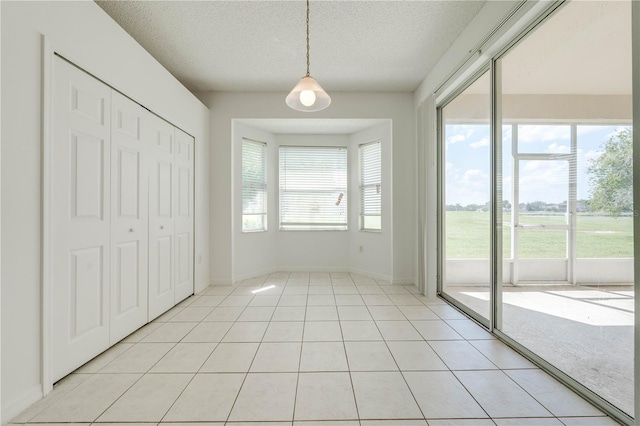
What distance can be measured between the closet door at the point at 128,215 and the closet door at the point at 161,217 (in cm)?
9

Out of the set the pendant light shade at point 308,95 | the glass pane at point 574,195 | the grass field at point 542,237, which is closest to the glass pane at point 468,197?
the grass field at point 542,237

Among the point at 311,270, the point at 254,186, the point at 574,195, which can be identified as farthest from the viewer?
the point at 311,270

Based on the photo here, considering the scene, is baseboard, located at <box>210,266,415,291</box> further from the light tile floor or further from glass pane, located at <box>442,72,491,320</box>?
the light tile floor

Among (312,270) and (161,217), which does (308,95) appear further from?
(312,270)

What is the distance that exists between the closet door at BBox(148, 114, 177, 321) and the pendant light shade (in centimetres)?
162

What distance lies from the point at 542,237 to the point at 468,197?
3.62 ft

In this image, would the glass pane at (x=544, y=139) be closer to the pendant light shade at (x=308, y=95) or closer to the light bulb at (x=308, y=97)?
the pendant light shade at (x=308, y=95)

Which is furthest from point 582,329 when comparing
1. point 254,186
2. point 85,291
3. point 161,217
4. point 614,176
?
point 254,186

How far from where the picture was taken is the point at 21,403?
5.05 feet

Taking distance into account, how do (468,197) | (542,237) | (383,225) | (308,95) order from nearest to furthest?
1. (542,237)
2. (308,95)
3. (468,197)
4. (383,225)

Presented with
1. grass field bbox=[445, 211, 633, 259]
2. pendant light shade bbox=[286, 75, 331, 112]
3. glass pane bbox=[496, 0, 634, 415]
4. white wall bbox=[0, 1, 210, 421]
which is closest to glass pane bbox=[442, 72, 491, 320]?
grass field bbox=[445, 211, 633, 259]

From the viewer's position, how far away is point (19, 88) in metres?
1.55

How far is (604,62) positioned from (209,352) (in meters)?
3.42

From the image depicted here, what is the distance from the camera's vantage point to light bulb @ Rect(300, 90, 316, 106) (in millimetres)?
2254
